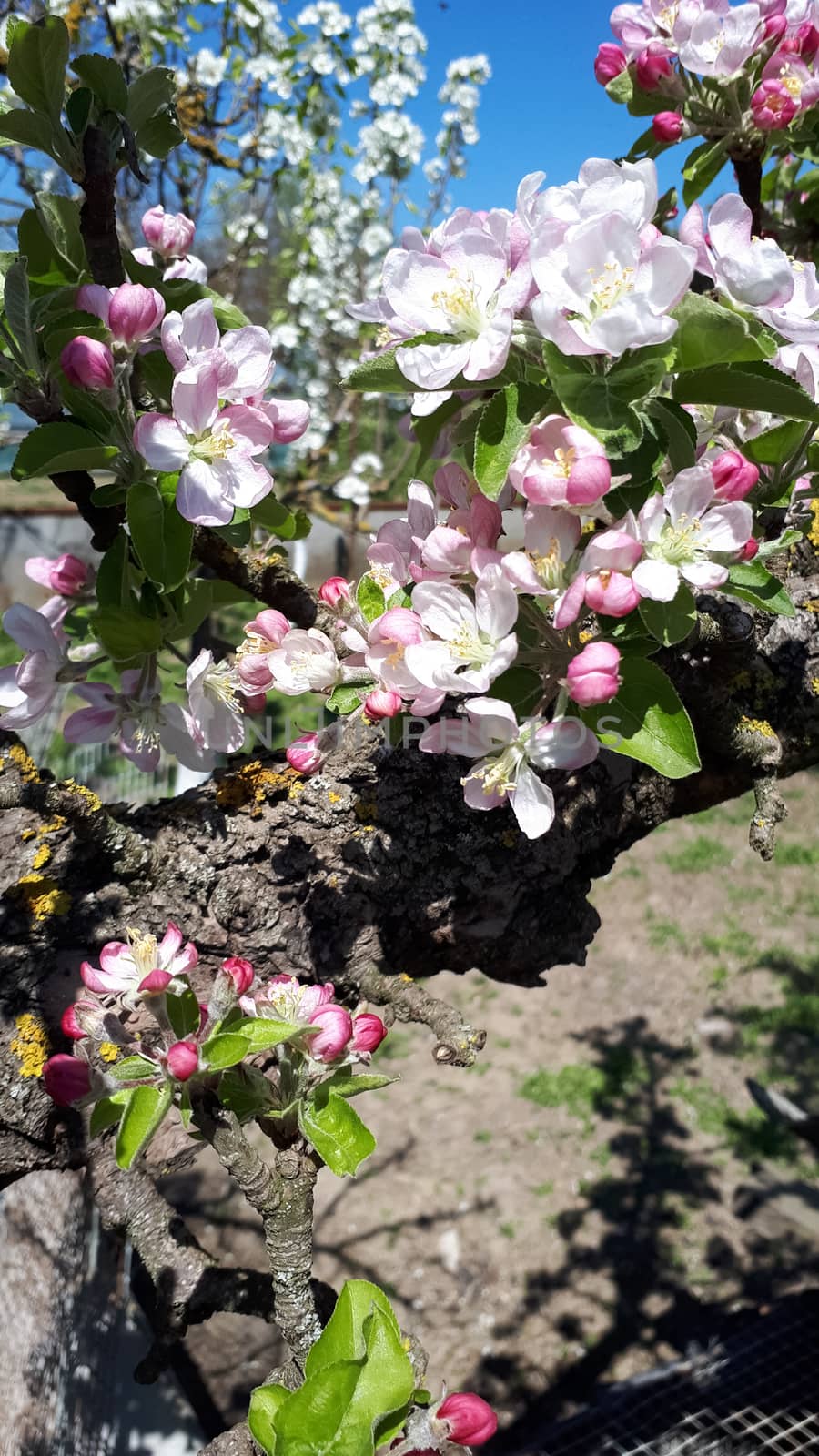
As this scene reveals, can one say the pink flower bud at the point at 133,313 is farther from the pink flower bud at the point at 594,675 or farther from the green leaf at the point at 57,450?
the pink flower bud at the point at 594,675

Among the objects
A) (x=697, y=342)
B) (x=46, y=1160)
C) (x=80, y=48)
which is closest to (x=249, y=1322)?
A: (x=46, y=1160)

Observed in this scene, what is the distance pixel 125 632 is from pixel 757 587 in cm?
76

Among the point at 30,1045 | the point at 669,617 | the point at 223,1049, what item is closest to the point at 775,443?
the point at 669,617

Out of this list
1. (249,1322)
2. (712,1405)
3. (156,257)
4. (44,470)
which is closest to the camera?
(44,470)

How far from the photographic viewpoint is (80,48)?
4.37 meters

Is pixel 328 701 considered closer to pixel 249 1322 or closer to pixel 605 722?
pixel 605 722

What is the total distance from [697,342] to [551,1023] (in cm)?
488

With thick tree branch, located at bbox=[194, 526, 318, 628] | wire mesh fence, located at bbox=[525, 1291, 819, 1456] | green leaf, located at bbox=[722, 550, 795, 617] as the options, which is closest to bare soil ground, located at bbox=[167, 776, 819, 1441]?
wire mesh fence, located at bbox=[525, 1291, 819, 1456]

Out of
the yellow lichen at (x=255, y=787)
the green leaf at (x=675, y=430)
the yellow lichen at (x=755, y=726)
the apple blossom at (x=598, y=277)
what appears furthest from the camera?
the yellow lichen at (x=755, y=726)

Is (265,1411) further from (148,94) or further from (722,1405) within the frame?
(722,1405)

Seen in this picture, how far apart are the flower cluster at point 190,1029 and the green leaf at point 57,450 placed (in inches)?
21.1

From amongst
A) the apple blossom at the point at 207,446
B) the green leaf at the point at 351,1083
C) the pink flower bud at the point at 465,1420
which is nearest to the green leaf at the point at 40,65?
the apple blossom at the point at 207,446

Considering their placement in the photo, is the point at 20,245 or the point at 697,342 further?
the point at 20,245

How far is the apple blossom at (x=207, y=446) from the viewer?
1.04m
